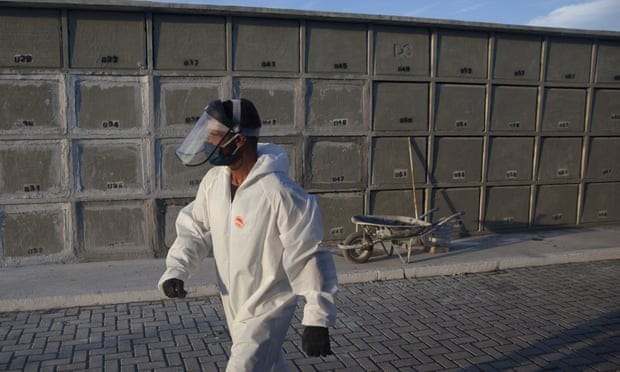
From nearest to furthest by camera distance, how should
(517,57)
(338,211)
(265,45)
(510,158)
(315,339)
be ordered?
(315,339)
(265,45)
(338,211)
(517,57)
(510,158)

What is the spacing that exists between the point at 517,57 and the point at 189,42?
516 cm

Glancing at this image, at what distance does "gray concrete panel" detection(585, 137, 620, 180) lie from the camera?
30.4ft

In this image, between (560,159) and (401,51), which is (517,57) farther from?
(401,51)

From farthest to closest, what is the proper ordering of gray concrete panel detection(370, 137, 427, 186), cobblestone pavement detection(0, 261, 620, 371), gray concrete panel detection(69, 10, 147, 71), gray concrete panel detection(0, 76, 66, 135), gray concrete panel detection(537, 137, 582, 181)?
gray concrete panel detection(537, 137, 582, 181) → gray concrete panel detection(370, 137, 427, 186) → gray concrete panel detection(69, 10, 147, 71) → gray concrete panel detection(0, 76, 66, 135) → cobblestone pavement detection(0, 261, 620, 371)

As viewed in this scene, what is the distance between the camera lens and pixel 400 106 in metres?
8.02

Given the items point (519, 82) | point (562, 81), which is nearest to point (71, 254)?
point (519, 82)

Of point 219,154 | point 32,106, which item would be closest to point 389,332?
point 219,154

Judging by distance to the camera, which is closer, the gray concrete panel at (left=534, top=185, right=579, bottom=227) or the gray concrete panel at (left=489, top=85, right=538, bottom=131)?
the gray concrete panel at (left=489, top=85, right=538, bottom=131)

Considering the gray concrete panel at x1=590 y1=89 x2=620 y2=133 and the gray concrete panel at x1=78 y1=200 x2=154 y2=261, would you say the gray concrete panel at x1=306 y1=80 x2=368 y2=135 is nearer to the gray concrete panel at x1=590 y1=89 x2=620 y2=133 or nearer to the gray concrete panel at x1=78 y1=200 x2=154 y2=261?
the gray concrete panel at x1=78 y1=200 x2=154 y2=261

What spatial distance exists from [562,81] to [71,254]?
7985 millimetres

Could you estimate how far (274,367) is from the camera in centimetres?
296

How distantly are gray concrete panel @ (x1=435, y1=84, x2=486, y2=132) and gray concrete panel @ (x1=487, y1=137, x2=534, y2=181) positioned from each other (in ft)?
1.51

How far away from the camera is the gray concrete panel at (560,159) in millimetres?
8984

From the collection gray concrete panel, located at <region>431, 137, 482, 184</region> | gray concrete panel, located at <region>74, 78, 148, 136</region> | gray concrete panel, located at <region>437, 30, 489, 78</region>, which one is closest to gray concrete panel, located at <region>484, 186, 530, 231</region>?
gray concrete panel, located at <region>431, 137, 482, 184</region>
